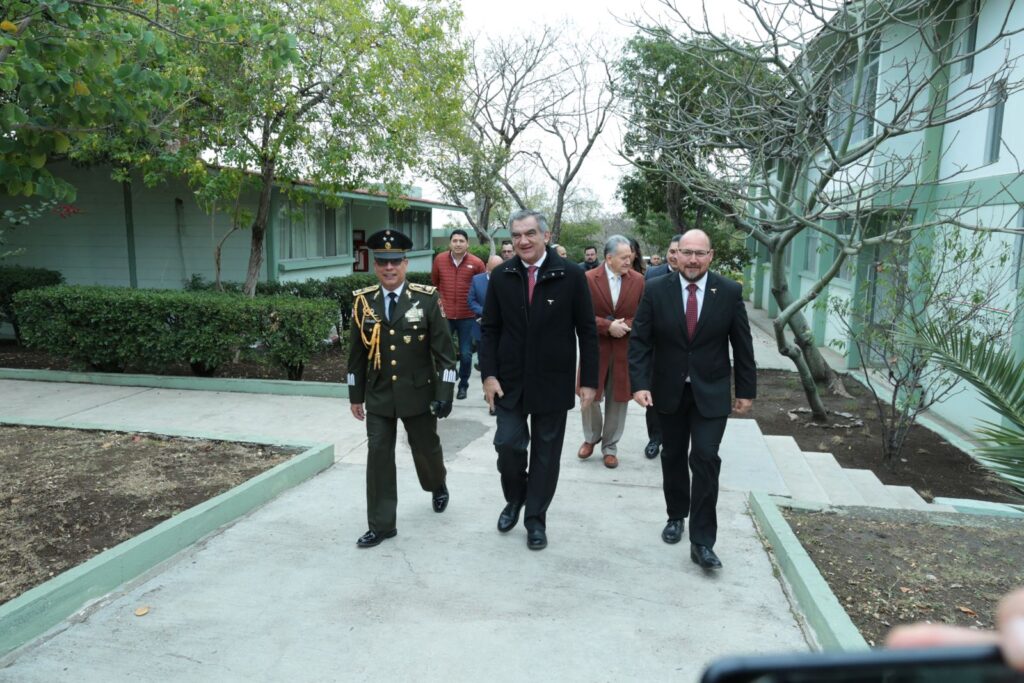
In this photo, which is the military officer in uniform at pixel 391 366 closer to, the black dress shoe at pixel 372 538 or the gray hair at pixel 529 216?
the black dress shoe at pixel 372 538

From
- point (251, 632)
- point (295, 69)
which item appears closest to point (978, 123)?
point (295, 69)

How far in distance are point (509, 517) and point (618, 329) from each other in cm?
210

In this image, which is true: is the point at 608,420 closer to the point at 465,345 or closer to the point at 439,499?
the point at 439,499

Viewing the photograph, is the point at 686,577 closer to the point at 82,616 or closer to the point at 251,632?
the point at 251,632

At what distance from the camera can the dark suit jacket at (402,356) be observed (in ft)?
16.2

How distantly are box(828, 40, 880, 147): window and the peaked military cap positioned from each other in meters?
4.63

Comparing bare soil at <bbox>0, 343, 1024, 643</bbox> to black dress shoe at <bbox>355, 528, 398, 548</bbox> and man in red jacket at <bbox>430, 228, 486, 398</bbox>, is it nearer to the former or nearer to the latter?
black dress shoe at <bbox>355, 528, 398, 548</bbox>

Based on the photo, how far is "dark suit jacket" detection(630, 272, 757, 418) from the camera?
4.63m

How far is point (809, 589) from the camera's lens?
4.05m

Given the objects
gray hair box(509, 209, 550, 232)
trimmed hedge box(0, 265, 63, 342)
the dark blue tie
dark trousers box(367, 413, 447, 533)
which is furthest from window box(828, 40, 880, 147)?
trimmed hedge box(0, 265, 63, 342)

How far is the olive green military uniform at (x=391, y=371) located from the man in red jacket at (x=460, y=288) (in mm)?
4435

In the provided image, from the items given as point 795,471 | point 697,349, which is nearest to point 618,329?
point 697,349

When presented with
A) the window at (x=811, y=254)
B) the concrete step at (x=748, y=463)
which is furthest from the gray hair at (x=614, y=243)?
the window at (x=811, y=254)

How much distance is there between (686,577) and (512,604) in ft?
3.52
